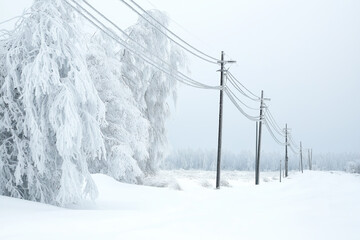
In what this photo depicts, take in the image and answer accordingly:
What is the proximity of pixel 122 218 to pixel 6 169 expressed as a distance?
3984 mm

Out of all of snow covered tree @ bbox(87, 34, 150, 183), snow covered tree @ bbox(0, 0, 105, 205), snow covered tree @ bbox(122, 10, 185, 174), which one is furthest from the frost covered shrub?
snow covered tree @ bbox(0, 0, 105, 205)

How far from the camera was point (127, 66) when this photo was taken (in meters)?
21.7

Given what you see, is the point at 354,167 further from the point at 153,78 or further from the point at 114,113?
the point at 114,113

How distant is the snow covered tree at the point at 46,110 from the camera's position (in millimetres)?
8734

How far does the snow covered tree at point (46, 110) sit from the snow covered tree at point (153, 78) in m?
11.7

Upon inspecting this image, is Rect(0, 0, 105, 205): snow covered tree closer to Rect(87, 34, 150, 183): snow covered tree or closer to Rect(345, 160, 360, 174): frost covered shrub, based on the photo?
Rect(87, 34, 150, 183): snow covered tree

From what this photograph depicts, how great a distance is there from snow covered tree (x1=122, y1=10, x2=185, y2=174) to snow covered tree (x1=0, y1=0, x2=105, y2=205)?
1168 cm

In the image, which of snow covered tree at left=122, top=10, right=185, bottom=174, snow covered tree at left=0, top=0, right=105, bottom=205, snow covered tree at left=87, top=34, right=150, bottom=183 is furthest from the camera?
snow covered tree at left=122, top=10, right=185, bottom=174

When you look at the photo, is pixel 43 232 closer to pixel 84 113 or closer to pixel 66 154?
pixel 66 154

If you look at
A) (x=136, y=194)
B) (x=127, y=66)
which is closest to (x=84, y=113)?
(x=136, y=194)

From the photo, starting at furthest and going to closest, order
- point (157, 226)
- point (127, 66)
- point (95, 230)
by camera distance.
→ point (127, 66) < point (157, 226) < point (95, 230)

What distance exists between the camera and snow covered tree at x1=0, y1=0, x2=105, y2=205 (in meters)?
8.73

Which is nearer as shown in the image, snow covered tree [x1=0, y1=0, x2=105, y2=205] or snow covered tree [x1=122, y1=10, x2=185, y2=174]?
snow covered tree [x1=0, y1=0, x2=105, y2=205]

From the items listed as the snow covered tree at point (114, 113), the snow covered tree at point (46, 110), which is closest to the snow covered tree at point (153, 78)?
the snow covered tree at point (114, 113)
